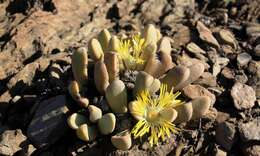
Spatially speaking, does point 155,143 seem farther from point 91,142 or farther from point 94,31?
point 94,31

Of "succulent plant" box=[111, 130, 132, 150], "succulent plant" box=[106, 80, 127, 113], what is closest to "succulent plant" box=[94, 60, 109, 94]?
"succulent plant" box=[106, 80, 127, 113]

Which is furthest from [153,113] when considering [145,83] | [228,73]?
[228,73]

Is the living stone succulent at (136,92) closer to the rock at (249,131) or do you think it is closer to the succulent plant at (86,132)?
the succulent plant at (86,132)

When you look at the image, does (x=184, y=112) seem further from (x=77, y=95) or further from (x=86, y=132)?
(x=77, y=95)

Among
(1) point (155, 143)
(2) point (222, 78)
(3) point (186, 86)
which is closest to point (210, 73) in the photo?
(2) point (222, 78)

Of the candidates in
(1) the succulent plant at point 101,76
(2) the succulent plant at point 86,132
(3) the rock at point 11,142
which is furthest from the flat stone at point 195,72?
(3) the rock at point 11,142

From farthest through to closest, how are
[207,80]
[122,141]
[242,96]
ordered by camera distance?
[207,80]
[242,96]
[122,141]

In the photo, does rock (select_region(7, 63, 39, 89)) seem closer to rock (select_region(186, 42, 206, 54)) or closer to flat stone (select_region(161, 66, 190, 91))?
flat stone (select_region(161, 66, 190, 91))

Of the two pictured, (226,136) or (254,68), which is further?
(254,68)
